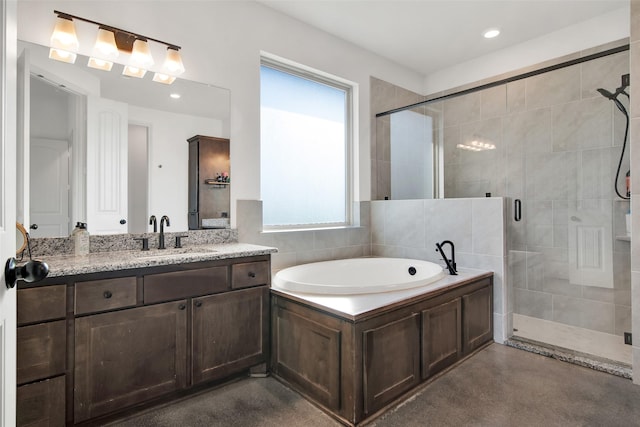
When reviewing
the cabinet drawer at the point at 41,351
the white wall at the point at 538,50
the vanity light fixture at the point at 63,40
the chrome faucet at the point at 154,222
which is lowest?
the cabinet drawer at the point at 41,351

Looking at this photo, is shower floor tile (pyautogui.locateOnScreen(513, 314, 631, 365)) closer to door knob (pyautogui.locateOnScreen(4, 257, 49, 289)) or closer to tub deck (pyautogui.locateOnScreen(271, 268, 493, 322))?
tub deck (pyautogui.locateOnScreen(271, 268, 493, 322))

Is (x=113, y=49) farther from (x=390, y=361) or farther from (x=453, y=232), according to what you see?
(x=453, y=232)

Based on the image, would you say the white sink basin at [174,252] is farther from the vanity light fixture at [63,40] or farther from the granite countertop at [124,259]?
the vanity light fixture at [63,40]

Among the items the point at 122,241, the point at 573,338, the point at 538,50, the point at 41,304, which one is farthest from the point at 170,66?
the point at 573,338

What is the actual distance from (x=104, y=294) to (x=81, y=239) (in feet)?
1.76

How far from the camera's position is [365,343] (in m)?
1.81

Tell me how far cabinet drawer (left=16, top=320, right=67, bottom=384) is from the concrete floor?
0.49m

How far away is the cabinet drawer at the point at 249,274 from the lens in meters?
2.19

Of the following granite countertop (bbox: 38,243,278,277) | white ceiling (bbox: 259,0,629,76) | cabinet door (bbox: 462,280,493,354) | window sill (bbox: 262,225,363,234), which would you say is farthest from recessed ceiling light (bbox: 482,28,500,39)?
granite countertop (bbox: 38,243,278,277)

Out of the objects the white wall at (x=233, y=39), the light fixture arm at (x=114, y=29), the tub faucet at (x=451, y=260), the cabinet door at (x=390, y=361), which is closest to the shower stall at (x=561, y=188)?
the tub faucet at (x=451, y=260)

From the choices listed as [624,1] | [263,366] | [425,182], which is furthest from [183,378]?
[624,1]

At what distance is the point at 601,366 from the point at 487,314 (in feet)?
2.48

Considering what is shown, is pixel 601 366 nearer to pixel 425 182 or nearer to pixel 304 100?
pixel 425 182

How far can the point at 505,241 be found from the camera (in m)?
2.85
